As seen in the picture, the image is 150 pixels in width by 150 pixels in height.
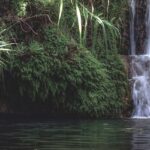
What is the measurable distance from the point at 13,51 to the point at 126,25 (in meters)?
4.26

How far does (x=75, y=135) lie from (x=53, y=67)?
3641 millimetres

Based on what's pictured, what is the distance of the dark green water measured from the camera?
7.88 meters

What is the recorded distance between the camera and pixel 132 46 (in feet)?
51.5

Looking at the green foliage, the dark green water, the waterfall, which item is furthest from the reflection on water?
A: the waterfall

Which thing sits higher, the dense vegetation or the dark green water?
the dense vegetation

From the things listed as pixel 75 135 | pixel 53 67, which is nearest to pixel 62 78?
pixel 53 67

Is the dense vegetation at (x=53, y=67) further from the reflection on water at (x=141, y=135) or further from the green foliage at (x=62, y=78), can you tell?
the reflection on water at (x=141, y=135)

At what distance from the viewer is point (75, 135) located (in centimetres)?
911

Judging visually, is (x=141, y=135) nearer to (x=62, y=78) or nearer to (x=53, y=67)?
(x=62, y=78)

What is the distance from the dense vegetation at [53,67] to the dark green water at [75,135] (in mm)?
993

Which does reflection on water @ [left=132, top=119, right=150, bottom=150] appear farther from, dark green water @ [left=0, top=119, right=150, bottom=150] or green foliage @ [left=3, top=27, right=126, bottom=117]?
green foliage @ [left=3, top=27, right=126, bottom=117]

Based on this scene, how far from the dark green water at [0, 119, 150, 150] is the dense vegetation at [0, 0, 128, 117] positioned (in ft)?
3.26

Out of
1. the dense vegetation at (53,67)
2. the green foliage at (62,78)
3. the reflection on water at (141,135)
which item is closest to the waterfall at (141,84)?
the dense vegetation at (53,67)

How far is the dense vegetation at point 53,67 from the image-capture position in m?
12.4
